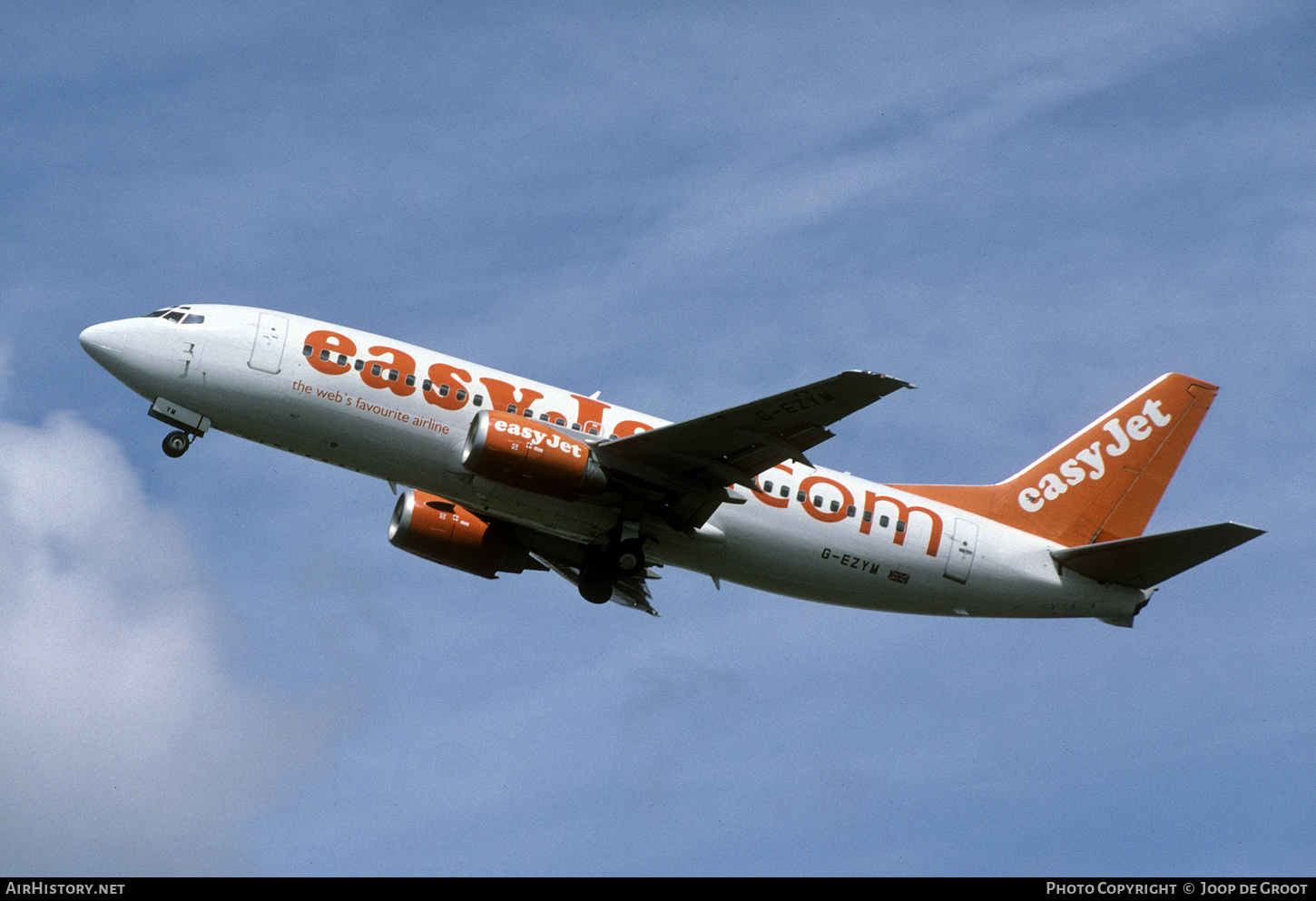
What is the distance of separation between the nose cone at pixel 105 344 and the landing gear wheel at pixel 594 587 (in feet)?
42.7

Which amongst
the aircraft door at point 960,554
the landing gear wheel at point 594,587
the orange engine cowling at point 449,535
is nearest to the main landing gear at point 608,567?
the landing gear wheel at point 594,587

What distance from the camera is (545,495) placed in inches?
1369

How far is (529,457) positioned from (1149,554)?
1663 cm

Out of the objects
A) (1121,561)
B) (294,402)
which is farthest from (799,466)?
(294,402)

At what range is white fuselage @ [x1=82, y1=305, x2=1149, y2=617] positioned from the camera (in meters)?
34.1

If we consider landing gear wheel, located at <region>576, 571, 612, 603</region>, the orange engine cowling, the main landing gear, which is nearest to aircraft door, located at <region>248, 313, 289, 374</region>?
the orange engine cowling

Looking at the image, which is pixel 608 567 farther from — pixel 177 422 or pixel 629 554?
pixel 177 422

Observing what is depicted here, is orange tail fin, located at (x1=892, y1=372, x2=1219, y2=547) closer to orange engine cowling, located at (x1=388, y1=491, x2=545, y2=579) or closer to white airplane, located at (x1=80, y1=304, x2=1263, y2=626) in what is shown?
white airplane, located at (x1=80, y1=304, x2=1263, y2=626)

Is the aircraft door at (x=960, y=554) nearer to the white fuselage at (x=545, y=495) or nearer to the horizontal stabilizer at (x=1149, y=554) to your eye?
the white fuselage at (x=545, y=495)

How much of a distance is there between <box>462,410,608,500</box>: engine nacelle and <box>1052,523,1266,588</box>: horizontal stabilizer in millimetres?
13664

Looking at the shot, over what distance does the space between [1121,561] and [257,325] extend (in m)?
23.4

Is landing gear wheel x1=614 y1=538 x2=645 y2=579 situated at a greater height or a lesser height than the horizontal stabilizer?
lesser

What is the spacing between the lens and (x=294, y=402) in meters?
34.0

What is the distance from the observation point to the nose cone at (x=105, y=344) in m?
34.4
